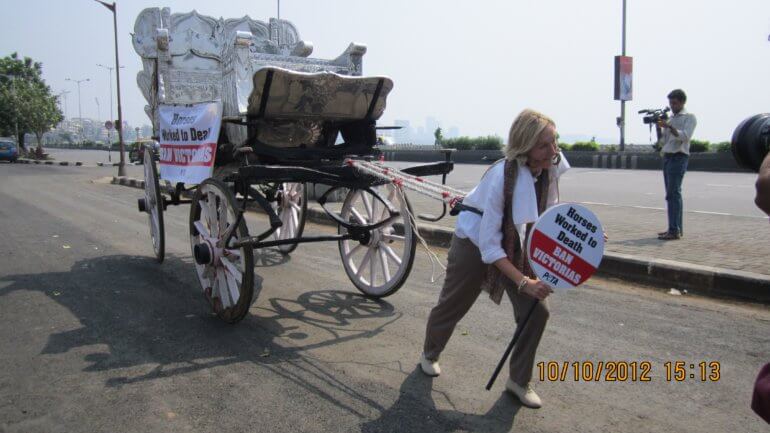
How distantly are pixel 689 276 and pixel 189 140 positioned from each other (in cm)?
494

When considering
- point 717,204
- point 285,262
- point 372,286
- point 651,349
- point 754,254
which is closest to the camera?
point 651,349

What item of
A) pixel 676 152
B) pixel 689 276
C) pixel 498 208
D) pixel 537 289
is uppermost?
pixel 676 152

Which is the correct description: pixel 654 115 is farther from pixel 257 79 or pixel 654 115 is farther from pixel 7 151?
pixel 7 151

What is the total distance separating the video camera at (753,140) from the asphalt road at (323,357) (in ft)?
5.39

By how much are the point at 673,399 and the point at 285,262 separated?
182 inches

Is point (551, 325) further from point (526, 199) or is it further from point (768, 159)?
point (768, 159)

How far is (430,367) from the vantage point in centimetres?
381

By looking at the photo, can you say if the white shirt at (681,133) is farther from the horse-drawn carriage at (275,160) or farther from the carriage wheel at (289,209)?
the carriage wheel at (289,209)

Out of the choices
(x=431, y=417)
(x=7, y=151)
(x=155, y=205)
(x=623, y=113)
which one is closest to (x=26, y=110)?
(x=7, y=151)

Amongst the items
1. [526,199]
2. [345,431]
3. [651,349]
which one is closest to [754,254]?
[651,349]

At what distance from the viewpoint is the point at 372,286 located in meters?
5.50

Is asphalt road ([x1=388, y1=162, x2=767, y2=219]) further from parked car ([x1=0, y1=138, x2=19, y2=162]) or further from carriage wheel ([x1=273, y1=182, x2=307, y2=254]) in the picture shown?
parked car ([x1=0, y1=138, x2=19, y2=162])

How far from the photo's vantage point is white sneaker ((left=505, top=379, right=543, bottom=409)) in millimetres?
3416

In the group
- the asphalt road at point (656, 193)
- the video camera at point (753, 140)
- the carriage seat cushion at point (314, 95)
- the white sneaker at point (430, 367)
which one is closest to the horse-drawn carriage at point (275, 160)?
the carriage seat cushion at point (314, 95)
